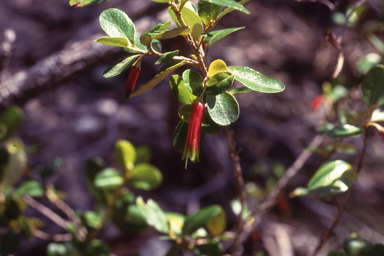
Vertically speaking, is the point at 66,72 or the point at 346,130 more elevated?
the point at 66,72

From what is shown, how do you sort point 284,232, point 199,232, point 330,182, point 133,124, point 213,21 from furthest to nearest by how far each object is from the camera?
point 133,124 < point 284,232 < point 199,232 < point 330,182 < point 213,21

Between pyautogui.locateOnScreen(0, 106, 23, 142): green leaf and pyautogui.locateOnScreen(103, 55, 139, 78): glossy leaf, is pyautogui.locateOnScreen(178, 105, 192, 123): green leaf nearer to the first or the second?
pyautogui.locateOnScreen(103, 55, 139, 78): glossy leaf

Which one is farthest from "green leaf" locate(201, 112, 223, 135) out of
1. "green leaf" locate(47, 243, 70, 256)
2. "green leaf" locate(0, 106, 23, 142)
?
"green leaf" locate(47, 243, 70, 256)

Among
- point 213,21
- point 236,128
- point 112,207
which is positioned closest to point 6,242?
point 112,207

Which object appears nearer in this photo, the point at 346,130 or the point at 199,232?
the point at 346,130

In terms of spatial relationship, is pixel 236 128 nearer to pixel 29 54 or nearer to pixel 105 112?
pixel 105 112

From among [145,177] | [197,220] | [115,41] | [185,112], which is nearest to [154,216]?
[197,220]
